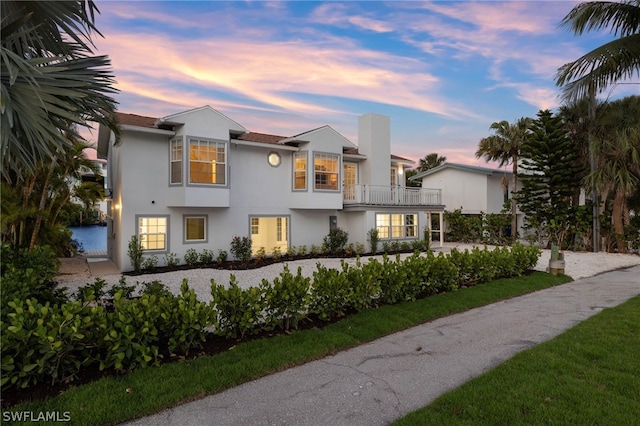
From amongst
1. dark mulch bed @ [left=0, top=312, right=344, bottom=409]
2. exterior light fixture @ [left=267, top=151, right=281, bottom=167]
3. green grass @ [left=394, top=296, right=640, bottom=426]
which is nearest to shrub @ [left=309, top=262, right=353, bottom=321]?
dark mulch bed @ [left=0, top=312, right=344, bottom=409]

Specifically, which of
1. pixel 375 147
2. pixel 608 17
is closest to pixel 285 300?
pixel 608 17

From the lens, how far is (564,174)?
19.9m

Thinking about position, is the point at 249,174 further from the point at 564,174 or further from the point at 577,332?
the point at 564,174

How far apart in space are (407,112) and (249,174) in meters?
9.27

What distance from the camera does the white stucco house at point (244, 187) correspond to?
13039 millimetres

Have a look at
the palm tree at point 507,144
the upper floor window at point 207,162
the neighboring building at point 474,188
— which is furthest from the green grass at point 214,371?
the neighboring building at point 474,188

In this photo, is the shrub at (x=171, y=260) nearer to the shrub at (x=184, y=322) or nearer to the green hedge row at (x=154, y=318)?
the green hedge row at (x=154, y=318)

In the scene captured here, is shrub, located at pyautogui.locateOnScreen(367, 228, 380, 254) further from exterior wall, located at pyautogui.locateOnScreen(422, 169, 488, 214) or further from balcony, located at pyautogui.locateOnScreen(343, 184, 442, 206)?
exterior wall, located at pyautogui.locateOnScreen(422, 169, 488, 214)

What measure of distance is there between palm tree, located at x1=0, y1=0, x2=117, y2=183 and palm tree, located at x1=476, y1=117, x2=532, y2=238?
74.5 ft

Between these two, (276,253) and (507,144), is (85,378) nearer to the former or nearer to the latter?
(276,253)

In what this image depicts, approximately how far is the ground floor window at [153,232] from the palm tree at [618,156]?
19797 millimetres

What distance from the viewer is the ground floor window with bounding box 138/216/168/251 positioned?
43.0 feet

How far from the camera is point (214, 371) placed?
4.40m

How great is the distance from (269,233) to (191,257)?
15.4ft
